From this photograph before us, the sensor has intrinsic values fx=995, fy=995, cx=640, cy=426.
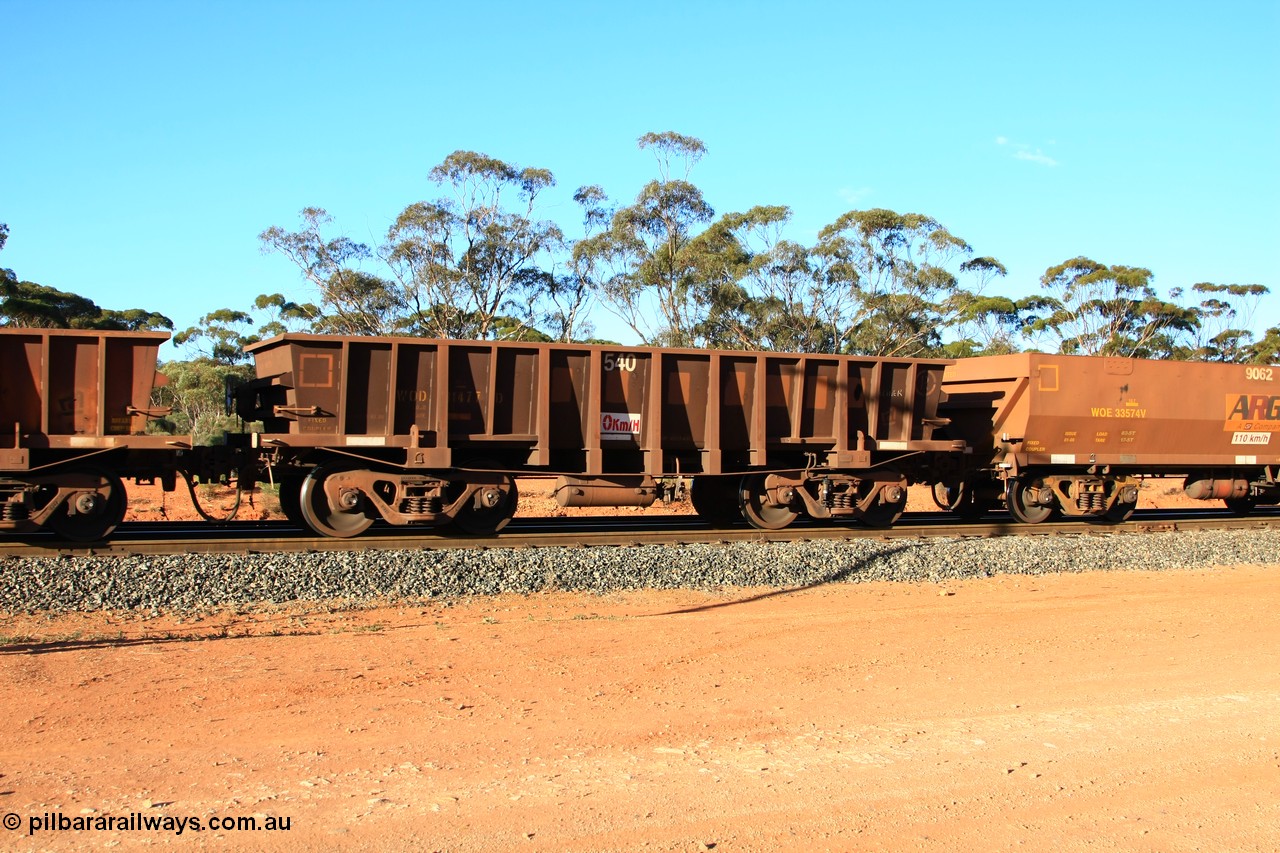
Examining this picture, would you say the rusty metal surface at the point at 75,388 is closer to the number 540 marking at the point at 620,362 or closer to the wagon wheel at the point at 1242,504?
the number 540 marking at the point at 620,362

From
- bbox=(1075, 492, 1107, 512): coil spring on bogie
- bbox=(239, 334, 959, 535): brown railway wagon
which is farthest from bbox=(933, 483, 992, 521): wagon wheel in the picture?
bbox=(239, 334, 959, 535): brown railway wagon

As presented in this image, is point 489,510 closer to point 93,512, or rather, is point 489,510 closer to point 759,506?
point 759,506

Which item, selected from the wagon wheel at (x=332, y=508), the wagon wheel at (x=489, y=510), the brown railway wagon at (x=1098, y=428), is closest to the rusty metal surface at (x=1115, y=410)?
the brown railway wagon at (x=1098, y=428)

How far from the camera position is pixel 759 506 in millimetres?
14086

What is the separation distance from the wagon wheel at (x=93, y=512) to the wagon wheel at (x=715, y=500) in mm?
7631

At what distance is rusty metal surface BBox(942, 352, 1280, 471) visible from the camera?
610 inches

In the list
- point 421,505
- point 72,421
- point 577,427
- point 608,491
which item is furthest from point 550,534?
point 72,421

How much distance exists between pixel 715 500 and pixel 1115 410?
6.76m

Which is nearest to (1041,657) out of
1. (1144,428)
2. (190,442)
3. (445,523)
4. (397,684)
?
(397,684)

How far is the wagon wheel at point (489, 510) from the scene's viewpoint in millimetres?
12383

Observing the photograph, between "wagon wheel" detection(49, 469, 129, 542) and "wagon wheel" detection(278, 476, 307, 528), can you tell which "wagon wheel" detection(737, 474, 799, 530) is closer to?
"wagon wheel" detection(278, 476, 307, 528)

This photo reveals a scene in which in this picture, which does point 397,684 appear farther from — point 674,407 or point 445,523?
point 674,407

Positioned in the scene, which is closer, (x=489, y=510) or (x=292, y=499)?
(x=489, y=510)

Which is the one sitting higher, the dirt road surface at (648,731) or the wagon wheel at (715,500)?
the wagon wheel at (715,500)
